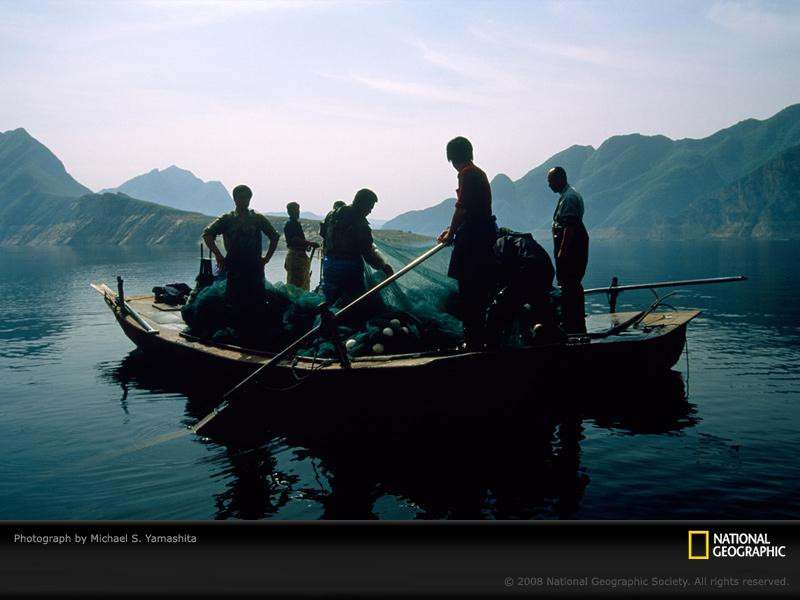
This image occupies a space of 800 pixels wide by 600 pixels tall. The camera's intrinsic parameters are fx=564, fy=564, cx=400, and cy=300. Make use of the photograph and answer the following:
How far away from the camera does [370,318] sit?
33.2 ft

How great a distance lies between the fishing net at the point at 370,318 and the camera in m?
9.32

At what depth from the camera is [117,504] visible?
6.92m

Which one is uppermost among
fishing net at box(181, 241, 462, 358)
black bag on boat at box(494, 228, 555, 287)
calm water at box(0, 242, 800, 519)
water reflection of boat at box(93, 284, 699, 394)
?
black bag on boat at box(494, 228, 555, 287)

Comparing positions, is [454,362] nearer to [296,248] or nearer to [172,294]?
[296,248]

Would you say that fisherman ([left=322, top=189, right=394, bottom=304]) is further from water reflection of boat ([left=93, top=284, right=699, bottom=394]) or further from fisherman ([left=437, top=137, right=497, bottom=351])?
fisherman ([left=437, top=137, right=497, bottom=351])

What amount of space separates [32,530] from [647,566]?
12.0 feet

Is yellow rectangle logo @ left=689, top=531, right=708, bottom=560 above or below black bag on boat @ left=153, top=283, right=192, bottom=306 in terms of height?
below

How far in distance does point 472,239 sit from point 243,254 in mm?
4847

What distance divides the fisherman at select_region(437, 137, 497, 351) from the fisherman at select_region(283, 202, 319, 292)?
837 centimetres

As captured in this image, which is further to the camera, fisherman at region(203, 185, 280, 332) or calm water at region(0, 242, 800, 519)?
fisherman at region(203, 185, 280, 332)

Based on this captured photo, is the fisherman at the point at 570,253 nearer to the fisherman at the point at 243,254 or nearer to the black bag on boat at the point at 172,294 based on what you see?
the fisherman at the point at 243,254

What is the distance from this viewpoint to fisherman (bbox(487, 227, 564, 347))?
24.2 feet

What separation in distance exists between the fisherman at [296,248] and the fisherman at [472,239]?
27.5 feet

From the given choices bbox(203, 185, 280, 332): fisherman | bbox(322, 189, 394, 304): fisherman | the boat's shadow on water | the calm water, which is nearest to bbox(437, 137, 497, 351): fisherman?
the boat's shadow on water
